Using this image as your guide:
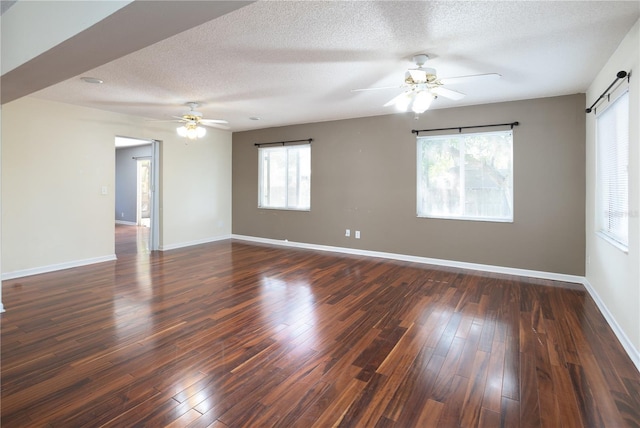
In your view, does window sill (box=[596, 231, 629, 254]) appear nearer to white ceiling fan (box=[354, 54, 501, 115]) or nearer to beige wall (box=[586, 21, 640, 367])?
beige wall (box=[586, 21, 640, 367])

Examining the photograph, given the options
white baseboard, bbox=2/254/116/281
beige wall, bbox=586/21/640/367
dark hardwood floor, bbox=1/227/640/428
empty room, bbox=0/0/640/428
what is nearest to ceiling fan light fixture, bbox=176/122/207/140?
empty room, bbox=0/0/640/428

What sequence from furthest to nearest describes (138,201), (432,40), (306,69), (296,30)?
(138,201) < (306,69) < (432,40) < (296,30)

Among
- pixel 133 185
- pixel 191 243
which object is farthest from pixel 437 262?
pixel 133 185

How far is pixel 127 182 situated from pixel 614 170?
11.5 meters

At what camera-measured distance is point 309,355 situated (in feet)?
7.80

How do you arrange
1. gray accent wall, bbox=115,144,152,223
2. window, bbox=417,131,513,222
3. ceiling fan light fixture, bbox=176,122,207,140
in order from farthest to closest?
gray accent wall, bbox=115,144,152,223, ceiling fan light fixture, bbox=176,122,207,140, window, bbox=417,131,513,222

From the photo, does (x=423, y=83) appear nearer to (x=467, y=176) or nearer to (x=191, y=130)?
(x=467, y=176)

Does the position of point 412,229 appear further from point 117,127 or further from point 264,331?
point 117,127

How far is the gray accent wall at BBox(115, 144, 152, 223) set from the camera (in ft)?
33.2

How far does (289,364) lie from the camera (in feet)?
7.39

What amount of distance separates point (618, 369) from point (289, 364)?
226cm

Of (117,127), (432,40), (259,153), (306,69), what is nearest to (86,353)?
(306,69)

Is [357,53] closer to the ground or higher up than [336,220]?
higher up

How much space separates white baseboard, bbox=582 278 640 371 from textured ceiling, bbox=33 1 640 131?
241cm
